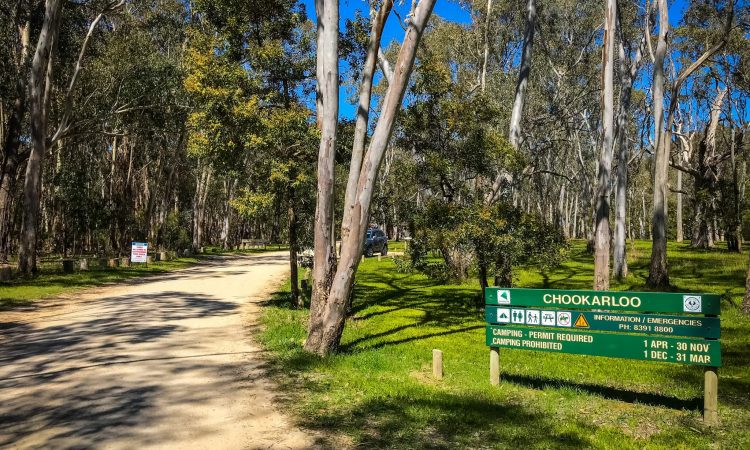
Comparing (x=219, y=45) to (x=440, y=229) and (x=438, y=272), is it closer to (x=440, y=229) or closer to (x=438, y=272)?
(x=440, y=229)

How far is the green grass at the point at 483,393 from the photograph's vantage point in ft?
16.0

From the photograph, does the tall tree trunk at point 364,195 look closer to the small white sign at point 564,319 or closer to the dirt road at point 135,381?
the dirt road at point 135,381

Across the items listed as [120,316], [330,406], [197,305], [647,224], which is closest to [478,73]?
[197,305]

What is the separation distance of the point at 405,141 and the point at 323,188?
6.32 metres

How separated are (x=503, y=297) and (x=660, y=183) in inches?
514

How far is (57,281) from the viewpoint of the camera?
55.8 ft

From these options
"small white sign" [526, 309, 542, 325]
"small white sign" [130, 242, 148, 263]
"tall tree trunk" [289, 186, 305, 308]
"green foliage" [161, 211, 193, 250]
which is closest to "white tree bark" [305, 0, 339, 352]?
"small white sign" [526, 309, 542, 325]

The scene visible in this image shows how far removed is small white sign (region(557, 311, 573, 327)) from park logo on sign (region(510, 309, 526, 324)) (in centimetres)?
45

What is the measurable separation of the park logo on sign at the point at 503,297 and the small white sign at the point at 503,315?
3.7 inches

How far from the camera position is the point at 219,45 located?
12625mm

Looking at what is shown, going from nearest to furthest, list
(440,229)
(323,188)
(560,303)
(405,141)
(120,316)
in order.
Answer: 1. (560,303)
2. (323,188)
3. (120,316)
4. (440,229)
5. (405,141)

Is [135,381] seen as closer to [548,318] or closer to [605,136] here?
[548,318]

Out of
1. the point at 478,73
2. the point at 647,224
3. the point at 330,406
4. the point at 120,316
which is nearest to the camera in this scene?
the point at 330,406

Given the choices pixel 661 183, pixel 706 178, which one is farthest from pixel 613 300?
pixel 706 178
